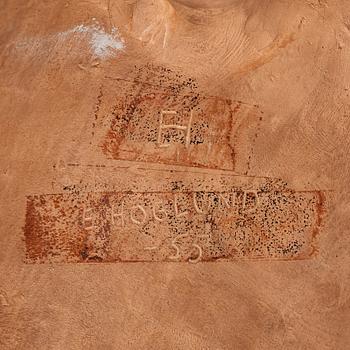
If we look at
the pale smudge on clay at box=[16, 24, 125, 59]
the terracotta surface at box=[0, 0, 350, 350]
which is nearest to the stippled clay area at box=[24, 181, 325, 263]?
the terracotta surface at box=[0, 0, 350, 350]

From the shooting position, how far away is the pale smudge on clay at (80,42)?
9.91 feet

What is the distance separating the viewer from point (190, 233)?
3.00 meters

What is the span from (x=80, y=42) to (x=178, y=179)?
105cm

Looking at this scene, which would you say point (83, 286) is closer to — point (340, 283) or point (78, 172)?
point (78, 172)

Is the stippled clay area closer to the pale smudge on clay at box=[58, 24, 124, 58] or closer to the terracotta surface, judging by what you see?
the terracotta surface

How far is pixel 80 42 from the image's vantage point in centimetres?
304

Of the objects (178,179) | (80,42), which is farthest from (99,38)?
(178,179)

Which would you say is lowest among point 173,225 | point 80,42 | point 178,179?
point 173,225

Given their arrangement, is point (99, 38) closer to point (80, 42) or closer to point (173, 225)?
point (80, 42)

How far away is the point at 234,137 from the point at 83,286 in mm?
1300

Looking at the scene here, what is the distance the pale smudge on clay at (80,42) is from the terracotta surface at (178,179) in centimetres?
1

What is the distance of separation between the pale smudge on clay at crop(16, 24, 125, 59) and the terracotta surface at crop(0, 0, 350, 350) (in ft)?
0.05

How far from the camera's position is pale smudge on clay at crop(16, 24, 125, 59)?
3.02 meters

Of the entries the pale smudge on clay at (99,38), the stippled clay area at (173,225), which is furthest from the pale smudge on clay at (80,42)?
the stippled clay area at (173,225)
